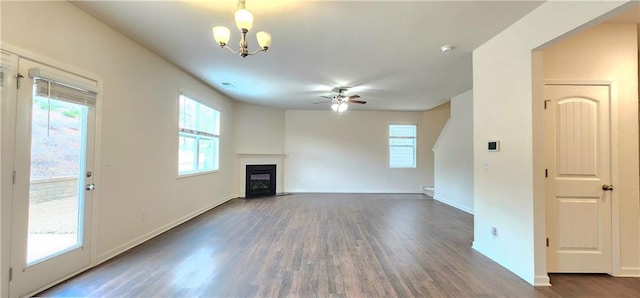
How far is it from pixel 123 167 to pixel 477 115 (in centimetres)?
444

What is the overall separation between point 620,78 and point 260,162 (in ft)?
22.9

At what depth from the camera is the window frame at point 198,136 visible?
15.1 ft

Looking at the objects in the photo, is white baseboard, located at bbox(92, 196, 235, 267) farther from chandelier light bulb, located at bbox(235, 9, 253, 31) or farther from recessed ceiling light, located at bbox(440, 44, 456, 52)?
recessed ceiling light, located at bbox(440, 44, 456, 52)

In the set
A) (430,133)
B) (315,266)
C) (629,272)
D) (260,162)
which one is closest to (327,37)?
(315,266)

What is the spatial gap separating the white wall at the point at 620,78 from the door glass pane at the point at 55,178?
15.6 feet

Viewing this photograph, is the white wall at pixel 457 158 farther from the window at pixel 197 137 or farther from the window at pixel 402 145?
the window at pixel 197 137

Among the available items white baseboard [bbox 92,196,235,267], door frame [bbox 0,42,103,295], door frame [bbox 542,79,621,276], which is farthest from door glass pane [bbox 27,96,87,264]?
door frame [bbox 542,79,621,276]

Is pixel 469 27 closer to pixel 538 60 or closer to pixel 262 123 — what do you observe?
pixel 538 60

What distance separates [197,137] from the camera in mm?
5289

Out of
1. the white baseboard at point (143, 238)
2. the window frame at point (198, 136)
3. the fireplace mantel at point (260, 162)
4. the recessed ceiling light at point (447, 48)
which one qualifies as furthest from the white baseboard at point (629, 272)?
the fireplace mantel at point (260, 162)

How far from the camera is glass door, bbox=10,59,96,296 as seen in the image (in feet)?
6.95

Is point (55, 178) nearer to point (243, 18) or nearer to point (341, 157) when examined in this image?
point (243, 18)

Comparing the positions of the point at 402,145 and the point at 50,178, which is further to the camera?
the point at 402,145

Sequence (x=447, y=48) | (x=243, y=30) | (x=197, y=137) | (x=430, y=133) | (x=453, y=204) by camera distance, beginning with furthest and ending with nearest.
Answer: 1. (x=430, y=133)
2. (x=453, y=204)
3. (x=197, y=137)
4. (x=447, y=48)
5. (x=243, y=30)
